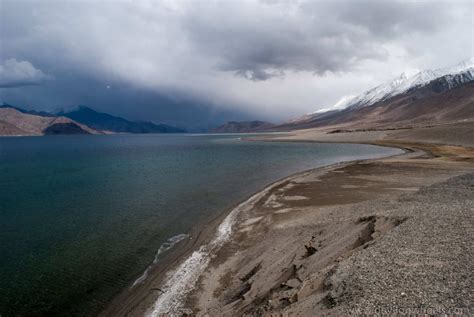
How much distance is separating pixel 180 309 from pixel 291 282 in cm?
501

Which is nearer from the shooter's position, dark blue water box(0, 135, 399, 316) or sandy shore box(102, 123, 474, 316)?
sandy shore box(102, 123, 474, 316)

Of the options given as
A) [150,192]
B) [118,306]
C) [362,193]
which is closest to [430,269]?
[118,306]

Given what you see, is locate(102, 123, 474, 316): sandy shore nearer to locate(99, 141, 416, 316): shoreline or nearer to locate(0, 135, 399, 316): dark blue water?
locate(99, 141, 416, 316): shoreline

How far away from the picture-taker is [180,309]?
44.0ft

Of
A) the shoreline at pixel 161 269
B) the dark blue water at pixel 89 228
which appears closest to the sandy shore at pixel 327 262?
the shoreline at pixel 161 269

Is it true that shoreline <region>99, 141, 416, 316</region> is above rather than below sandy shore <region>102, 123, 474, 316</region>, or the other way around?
below

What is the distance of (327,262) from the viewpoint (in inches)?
501

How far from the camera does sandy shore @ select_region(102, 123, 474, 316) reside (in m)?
9.09

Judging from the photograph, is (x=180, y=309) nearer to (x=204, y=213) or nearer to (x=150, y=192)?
(x=204, y=213)

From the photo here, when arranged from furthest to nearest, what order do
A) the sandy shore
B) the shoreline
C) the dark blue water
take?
the dark blue water, the shoreline, the sandy shore

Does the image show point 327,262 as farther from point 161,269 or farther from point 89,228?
point 89,228

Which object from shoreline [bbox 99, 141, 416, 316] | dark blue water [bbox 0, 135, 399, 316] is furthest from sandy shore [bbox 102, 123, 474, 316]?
dark blue water [bbox 0, 135, 399, 316]

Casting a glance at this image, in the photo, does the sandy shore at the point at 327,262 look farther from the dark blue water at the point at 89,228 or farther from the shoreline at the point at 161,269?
the dark blue water at the point at 89,228

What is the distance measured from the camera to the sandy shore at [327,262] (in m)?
9.09
